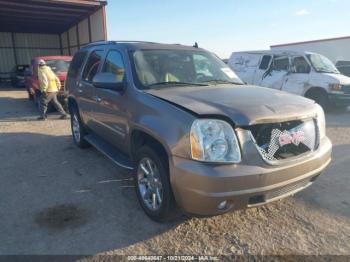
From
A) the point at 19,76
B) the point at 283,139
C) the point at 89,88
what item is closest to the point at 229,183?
the point at 283,139

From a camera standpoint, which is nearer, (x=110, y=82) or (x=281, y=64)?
(x=110, y=82)

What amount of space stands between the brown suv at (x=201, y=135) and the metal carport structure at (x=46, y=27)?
1547 centimetres

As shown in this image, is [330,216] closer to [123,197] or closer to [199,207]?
[199,207]

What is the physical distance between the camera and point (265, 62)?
37.2ft

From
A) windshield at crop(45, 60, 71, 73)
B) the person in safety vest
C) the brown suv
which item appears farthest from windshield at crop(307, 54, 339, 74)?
windshield at crop(45, 60, 71, 73)

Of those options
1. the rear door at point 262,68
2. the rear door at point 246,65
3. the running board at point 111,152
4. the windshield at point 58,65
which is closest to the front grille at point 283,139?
the running board at point 111,152

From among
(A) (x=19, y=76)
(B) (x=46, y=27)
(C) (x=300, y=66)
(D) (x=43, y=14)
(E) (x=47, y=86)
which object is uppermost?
(D) (x=43, y=14)

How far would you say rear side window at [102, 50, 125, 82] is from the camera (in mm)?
4053

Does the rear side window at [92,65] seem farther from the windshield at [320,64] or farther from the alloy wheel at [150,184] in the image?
the windshield at [320,64]

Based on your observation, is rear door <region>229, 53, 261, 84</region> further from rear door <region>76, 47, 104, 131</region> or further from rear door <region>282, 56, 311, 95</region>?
rear door <region>76, 47, 104, 131</region>

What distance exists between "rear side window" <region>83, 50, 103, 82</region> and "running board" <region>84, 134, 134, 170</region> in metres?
1.00

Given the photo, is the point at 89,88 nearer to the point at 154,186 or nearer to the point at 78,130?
the point at 78,130

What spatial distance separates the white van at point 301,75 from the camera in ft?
31.6

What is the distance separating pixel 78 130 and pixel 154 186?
3.36 m
